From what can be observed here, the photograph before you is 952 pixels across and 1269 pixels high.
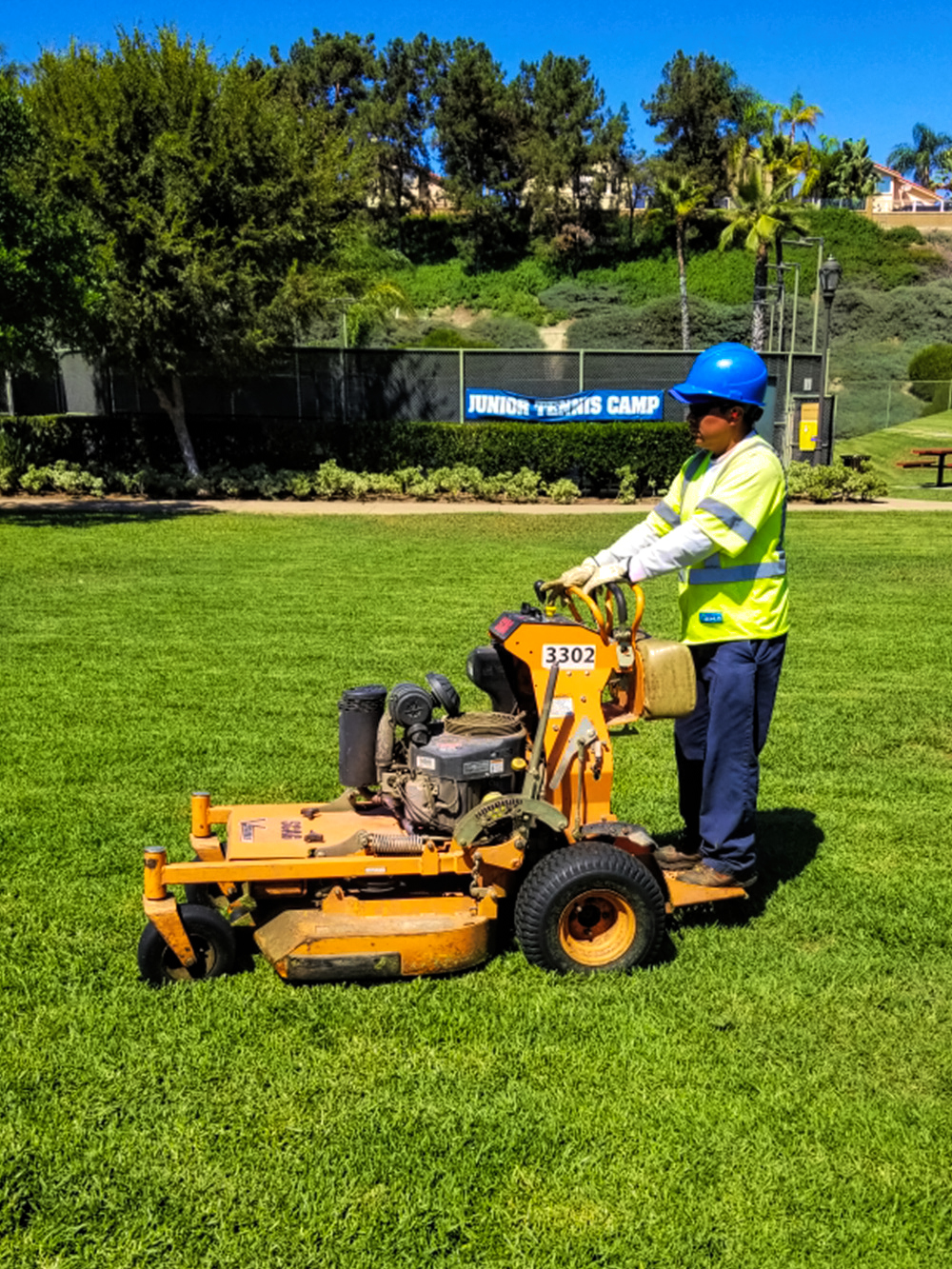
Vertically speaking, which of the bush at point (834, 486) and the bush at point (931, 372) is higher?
the bush at point (931, 372)

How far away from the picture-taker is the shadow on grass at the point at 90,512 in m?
16.4

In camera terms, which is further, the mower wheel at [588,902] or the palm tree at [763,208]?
the palm tree at [763,208]

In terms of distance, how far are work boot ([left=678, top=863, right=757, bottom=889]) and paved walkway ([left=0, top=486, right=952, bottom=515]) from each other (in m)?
14.3

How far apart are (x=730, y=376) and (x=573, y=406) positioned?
59.2 feet

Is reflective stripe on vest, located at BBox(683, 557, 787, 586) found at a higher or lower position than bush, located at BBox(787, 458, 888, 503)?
higher

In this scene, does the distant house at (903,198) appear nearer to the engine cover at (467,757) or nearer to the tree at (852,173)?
the tree at (852,173)

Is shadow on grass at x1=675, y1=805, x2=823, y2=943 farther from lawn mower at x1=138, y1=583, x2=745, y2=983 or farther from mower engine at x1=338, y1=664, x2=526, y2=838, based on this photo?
mower engine at x1=338, y1=664, x2=526, y2=838

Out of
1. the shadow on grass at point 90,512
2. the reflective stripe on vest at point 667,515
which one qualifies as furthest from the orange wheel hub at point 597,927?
the shadow on grass at point 90,512

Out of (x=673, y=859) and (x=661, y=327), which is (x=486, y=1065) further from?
(x=661, y=327)

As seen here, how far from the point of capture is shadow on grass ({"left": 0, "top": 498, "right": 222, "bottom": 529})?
16438 millimetres

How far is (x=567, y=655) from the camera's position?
410 centimetres

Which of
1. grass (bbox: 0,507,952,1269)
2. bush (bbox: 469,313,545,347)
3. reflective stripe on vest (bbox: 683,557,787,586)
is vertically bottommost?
grass (bbox: 0,507,952,1269)

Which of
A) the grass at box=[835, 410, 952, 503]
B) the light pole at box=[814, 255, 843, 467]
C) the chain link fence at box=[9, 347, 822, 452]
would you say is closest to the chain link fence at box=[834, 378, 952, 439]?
the grass at box=[835, 410, 952, 503]

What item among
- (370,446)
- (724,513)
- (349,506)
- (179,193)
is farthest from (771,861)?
(370,446)
